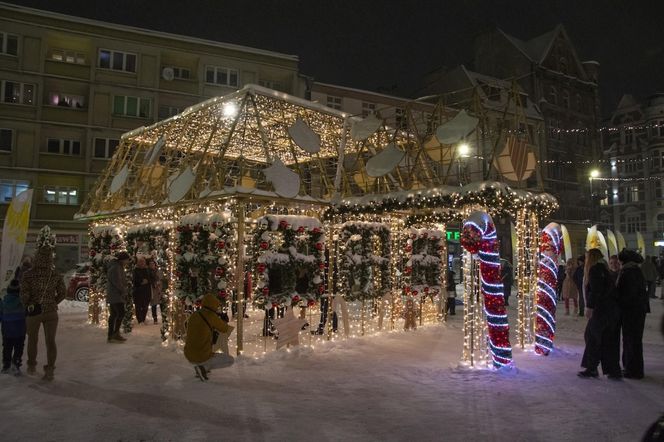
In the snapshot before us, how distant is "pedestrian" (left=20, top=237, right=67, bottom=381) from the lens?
286 inches

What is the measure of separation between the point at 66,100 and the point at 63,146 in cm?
243

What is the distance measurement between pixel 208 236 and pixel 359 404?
492 centimetres

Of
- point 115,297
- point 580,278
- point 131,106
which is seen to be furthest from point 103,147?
point 580,278

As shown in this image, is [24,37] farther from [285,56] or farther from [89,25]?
[285,56]

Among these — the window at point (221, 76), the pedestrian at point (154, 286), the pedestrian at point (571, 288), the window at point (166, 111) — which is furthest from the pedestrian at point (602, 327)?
the window at point (221, 76)

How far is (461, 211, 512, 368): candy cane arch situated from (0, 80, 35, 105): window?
2517 centimetres

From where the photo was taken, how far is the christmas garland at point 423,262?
12438 mm

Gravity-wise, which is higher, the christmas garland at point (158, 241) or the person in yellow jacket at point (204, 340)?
the christmas garland at point (158, 241)

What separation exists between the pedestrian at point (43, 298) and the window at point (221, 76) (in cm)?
2413

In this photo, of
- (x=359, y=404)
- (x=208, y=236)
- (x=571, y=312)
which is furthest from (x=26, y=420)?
(x=571, y=312)

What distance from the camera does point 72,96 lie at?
1064 inches

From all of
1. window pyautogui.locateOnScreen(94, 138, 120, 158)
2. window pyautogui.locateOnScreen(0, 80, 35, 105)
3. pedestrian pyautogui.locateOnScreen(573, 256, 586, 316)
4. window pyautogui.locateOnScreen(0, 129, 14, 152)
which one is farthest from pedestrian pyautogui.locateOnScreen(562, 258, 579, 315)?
window pyautogui.locateOnScreen(0, 80, 35, 105)

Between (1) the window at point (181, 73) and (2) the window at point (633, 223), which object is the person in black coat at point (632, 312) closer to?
(1) the window at point (181, 73)

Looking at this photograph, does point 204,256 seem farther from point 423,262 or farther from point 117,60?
point 117,60
